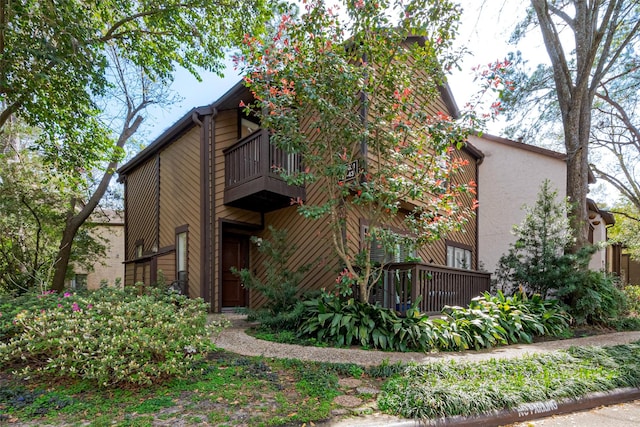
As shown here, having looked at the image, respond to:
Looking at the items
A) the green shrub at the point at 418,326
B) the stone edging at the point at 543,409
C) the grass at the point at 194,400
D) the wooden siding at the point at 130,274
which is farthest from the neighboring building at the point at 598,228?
the wooden siding at the point at 130,274

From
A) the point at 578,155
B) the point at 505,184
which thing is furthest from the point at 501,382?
the point at 505,184

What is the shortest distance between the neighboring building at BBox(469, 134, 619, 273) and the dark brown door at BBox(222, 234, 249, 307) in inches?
307

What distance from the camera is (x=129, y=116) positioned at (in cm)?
1425

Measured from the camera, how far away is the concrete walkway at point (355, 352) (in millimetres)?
4816

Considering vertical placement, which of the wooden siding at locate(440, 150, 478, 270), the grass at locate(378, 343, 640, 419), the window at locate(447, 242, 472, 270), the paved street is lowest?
the paved street

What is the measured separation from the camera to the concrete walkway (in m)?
4.82

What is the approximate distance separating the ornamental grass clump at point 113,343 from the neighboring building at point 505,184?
1067 cm

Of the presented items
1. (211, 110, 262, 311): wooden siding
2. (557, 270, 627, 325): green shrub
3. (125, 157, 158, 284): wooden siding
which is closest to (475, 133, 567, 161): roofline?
(557, 270, 627, 325): green shrub

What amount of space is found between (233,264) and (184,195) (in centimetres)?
231

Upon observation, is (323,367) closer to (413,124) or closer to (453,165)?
(453,165)

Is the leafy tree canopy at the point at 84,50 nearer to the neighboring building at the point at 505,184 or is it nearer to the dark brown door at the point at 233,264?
the dark brown door at the point at 233,264

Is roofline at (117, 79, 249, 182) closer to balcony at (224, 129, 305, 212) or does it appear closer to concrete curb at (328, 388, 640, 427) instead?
balcony at (224, 129, 305, 212)

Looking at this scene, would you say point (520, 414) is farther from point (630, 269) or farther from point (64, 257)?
point (630, 269)

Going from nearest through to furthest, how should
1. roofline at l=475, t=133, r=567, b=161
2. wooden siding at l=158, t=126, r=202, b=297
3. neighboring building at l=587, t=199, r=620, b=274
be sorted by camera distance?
1. wooden siding at l=158, t=126, r=202, b=297
2. roofline at l=475, t=133, r=567, b=161
3. neighboring building at l=587, t=199, r=620, b=274
